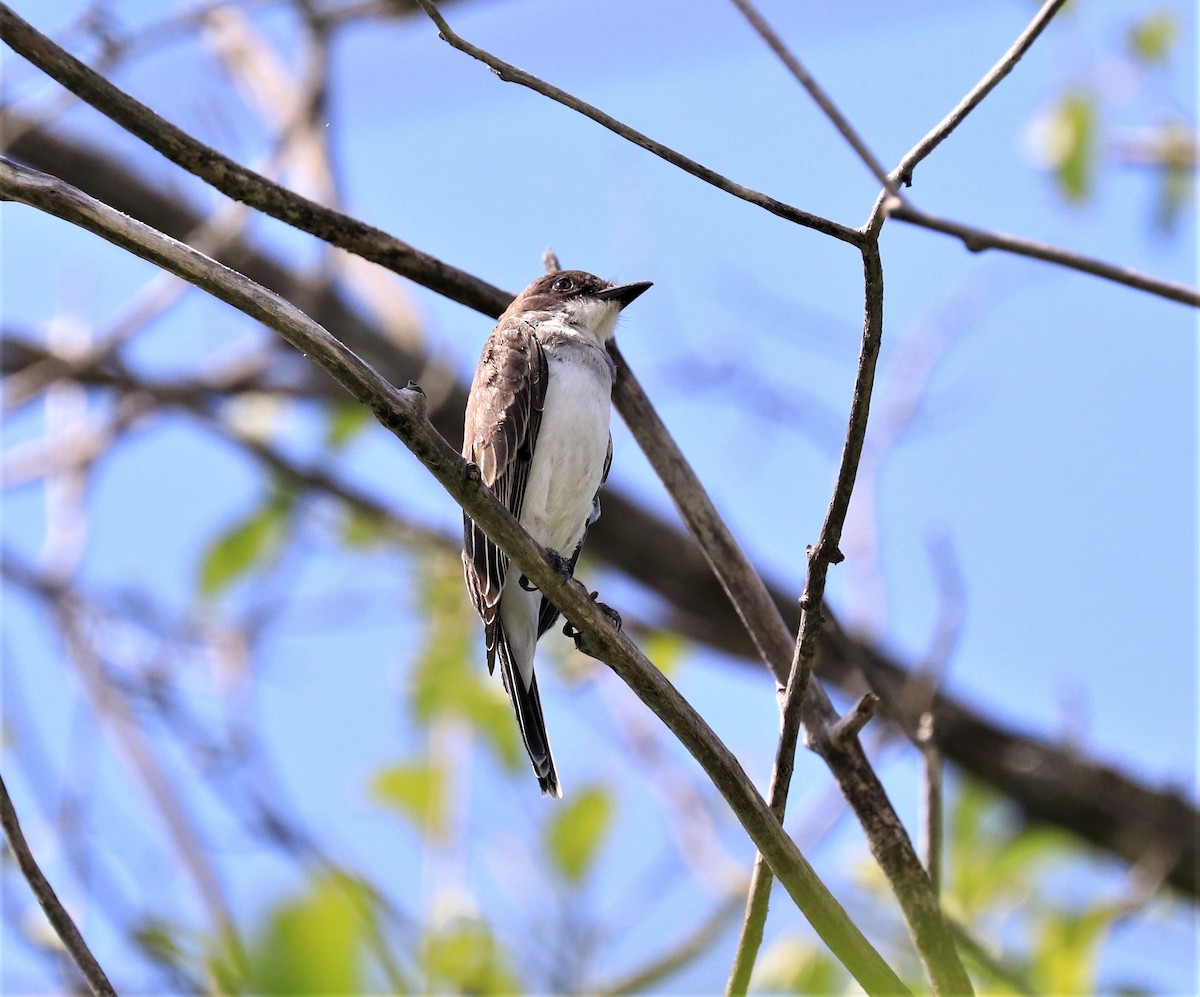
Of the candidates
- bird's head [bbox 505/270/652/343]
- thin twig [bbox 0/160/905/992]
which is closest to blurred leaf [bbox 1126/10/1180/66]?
bird's head [bbox 505/270/652/343]

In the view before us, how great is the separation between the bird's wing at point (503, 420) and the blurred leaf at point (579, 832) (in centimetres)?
95

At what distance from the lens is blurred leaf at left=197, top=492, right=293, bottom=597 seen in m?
6.73

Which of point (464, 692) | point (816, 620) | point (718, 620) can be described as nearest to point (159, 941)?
point (816, 620)

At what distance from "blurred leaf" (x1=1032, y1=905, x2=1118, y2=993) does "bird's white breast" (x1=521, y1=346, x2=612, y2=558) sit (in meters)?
2.21

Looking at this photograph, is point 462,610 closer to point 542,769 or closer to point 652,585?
point 652,585

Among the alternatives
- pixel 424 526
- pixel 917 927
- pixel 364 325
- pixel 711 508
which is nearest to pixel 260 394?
pixel 364 325

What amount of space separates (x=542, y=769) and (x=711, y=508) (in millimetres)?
1203

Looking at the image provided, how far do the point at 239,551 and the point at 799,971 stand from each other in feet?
12.4

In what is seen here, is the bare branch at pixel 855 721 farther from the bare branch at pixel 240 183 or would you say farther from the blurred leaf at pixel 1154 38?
the blurred leaf at pixel 1154 38

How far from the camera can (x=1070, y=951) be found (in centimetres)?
344

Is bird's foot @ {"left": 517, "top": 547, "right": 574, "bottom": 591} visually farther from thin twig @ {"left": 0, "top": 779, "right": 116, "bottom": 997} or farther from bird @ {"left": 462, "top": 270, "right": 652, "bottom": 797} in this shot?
thin twig @ {"left": 0, "top": 779, "right": 116, "bottom": 997}

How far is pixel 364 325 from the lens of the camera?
805cm

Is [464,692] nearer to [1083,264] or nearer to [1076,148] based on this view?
[1083,264]

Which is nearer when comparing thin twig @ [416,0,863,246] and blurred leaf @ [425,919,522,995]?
thin twig @ [416,0,863,246]
